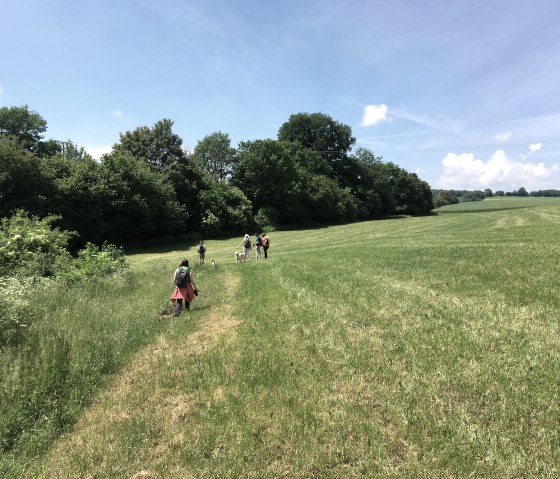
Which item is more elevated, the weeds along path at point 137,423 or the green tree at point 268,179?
the green tree at point 268,179

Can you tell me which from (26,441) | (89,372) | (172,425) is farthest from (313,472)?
(89,372)

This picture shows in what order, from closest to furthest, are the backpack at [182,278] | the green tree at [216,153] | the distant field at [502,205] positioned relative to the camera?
the backpack at [182,278] → the green tree at [216,153] → the distant field at [502,205]

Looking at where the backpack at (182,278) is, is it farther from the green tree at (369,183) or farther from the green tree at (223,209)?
the green tree at (369,183)

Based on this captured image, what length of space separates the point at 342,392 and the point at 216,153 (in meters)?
76.1

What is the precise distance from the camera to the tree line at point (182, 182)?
1462 inches

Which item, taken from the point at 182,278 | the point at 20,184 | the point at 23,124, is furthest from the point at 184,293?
the point at 23,124

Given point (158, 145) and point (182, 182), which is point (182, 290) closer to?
point (182, 182)

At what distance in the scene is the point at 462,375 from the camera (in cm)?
597

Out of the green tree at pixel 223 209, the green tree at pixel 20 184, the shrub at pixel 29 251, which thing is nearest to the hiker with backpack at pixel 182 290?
the shrub at pixel 29 251

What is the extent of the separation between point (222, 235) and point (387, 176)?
54644 millimetres

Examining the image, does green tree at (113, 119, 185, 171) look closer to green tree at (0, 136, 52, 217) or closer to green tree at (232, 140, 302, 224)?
green tree at (232, 140, 302, 224)

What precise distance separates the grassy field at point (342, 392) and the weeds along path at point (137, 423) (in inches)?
0.9

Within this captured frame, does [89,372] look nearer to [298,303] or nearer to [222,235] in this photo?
[298,303]

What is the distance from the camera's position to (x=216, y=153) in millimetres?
77812
